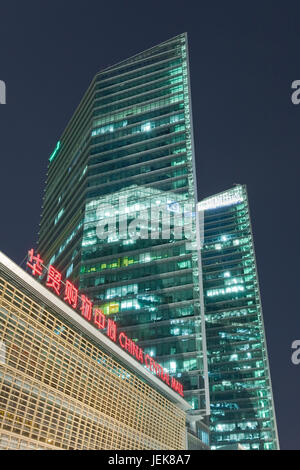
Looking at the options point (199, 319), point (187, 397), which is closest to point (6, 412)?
point (187, 397)

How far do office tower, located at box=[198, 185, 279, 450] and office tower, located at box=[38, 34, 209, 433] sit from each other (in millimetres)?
54869

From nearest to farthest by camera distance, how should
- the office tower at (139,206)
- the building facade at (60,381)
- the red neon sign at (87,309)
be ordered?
the building facade at (60,381) → the red neon sign at (87,309) → the office tower at (139,206)

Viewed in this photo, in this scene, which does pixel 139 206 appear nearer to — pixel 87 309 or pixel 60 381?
pixel 87 309

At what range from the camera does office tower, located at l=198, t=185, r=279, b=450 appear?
121 metres

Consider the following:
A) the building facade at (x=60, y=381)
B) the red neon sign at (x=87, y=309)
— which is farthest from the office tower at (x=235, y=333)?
the building facade at (x=60, y=381)

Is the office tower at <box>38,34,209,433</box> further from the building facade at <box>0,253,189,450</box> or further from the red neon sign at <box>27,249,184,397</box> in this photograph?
the building facade at <box>0,253,189,450</box>

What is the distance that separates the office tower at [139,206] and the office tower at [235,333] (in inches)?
2160

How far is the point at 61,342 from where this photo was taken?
113ft

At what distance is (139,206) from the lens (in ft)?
319

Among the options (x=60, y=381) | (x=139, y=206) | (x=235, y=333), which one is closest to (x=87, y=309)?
(x=60, y=381)

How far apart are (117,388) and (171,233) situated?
5357cm

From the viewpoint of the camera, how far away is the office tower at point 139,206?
270 feet

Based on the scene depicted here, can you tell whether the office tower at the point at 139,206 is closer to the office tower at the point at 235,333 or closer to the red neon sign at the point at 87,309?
the red neon sign at the point at 87,309
